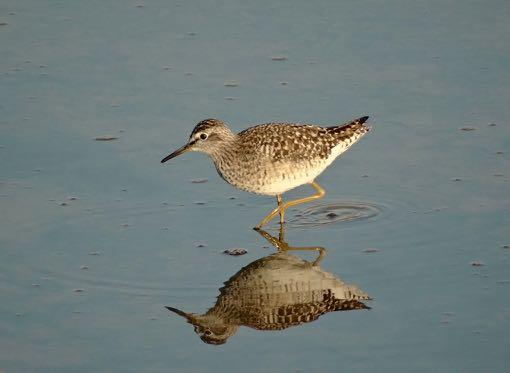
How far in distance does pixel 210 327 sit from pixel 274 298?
30.8 inches

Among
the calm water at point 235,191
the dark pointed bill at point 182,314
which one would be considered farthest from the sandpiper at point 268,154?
the dark pointed bill at point 182,314

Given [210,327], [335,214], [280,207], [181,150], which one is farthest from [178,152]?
[210,327]

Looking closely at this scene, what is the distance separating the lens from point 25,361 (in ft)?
29.9

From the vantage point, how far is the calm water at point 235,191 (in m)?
9.44

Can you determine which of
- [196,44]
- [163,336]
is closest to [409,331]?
[163,336]

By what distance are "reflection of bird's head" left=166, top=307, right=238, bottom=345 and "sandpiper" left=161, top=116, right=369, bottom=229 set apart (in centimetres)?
208

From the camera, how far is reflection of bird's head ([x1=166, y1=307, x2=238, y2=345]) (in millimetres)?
→ 9531

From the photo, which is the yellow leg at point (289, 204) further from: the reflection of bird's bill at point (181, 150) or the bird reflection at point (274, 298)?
the reflection of bird's bill at point (181, 150)

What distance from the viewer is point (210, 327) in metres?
9.67

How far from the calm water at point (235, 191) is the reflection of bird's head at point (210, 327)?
0.08 metres

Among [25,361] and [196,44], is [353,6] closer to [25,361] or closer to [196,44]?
[196,44]

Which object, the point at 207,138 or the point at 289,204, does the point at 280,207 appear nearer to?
the point at 289,204

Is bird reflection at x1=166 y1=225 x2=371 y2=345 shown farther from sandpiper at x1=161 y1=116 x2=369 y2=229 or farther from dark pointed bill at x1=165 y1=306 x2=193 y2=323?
sandpiper at x1=161 y1=116 x2=369 y2=229

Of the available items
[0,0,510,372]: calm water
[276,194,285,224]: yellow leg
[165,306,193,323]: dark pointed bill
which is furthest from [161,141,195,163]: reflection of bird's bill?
[165,306,193,323]: dark pointed bill
